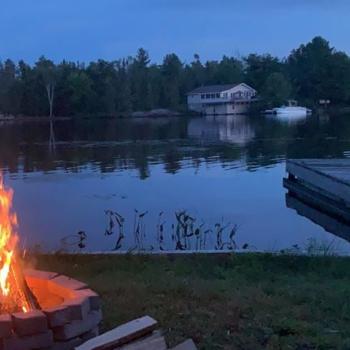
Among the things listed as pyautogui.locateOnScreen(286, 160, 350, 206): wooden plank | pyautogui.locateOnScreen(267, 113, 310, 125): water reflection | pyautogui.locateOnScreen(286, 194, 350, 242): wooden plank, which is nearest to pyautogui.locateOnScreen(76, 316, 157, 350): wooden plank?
pyautogui.locateOnScreen(286, 194, 350, 242): wooden plank

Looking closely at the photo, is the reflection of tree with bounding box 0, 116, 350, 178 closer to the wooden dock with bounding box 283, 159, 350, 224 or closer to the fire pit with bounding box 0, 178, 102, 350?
the wooden dock with bounding box 283, 159, 350, 224

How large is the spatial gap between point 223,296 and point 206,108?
97.4 metres

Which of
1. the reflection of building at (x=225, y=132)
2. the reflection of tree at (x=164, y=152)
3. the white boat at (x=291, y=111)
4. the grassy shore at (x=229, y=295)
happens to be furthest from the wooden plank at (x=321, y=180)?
the white boat at (x=291, y=111)

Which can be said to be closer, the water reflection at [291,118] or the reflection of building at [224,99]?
the water reflection at [291,118]

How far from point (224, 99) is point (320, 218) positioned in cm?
→ 8743

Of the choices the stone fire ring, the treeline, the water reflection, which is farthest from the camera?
the treeline

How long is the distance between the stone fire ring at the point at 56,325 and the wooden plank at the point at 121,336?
32 cm

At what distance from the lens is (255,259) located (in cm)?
762

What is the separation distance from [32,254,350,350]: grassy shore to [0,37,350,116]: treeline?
90107mm

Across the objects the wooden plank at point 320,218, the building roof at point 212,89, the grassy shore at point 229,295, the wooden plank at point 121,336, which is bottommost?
the wooden plank at point 320,218

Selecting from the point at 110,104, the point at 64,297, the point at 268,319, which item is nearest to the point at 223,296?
the point at 268,319

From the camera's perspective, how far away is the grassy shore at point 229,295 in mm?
4727

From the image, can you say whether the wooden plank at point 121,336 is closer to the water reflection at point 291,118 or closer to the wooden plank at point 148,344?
the wooden plank at point 148,344

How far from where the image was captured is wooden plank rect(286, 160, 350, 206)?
14.7 m
